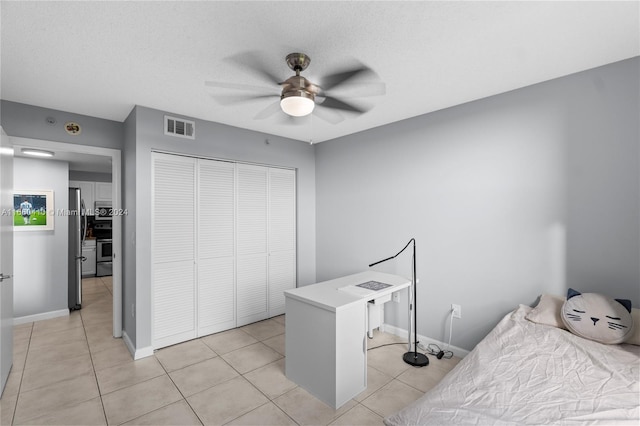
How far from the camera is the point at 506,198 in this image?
2.73 m

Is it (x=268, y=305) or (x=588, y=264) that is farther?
(x=268, y=305)

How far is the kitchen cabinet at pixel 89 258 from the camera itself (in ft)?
21.9

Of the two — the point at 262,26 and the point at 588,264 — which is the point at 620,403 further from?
the point at 262,26

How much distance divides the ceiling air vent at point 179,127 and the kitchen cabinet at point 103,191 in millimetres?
4619

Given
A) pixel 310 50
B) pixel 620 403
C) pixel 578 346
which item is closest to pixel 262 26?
pixel 310 50

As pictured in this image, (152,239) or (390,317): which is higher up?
(152,239)

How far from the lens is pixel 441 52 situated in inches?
80.7

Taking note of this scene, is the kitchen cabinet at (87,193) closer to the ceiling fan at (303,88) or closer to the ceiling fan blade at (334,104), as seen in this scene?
the ceiling fan at (303,88)

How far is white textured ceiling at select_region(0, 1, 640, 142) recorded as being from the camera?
162 centimetres

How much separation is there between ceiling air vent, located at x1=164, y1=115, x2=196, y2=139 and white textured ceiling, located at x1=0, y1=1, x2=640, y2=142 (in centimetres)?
43

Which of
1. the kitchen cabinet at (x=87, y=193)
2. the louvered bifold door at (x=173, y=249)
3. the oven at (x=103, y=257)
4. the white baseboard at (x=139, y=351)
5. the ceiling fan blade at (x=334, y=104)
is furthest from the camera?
the oven at (x=103, y=257)

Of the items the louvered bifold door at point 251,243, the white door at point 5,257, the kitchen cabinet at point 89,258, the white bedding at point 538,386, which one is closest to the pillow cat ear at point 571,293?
the white bedding at point 538,386

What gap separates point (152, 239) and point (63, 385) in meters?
1.40

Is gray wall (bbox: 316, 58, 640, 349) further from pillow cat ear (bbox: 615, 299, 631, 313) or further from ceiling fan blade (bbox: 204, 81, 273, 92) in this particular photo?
ceiling fan blade (bbox: 204, 81, 273, 92)
